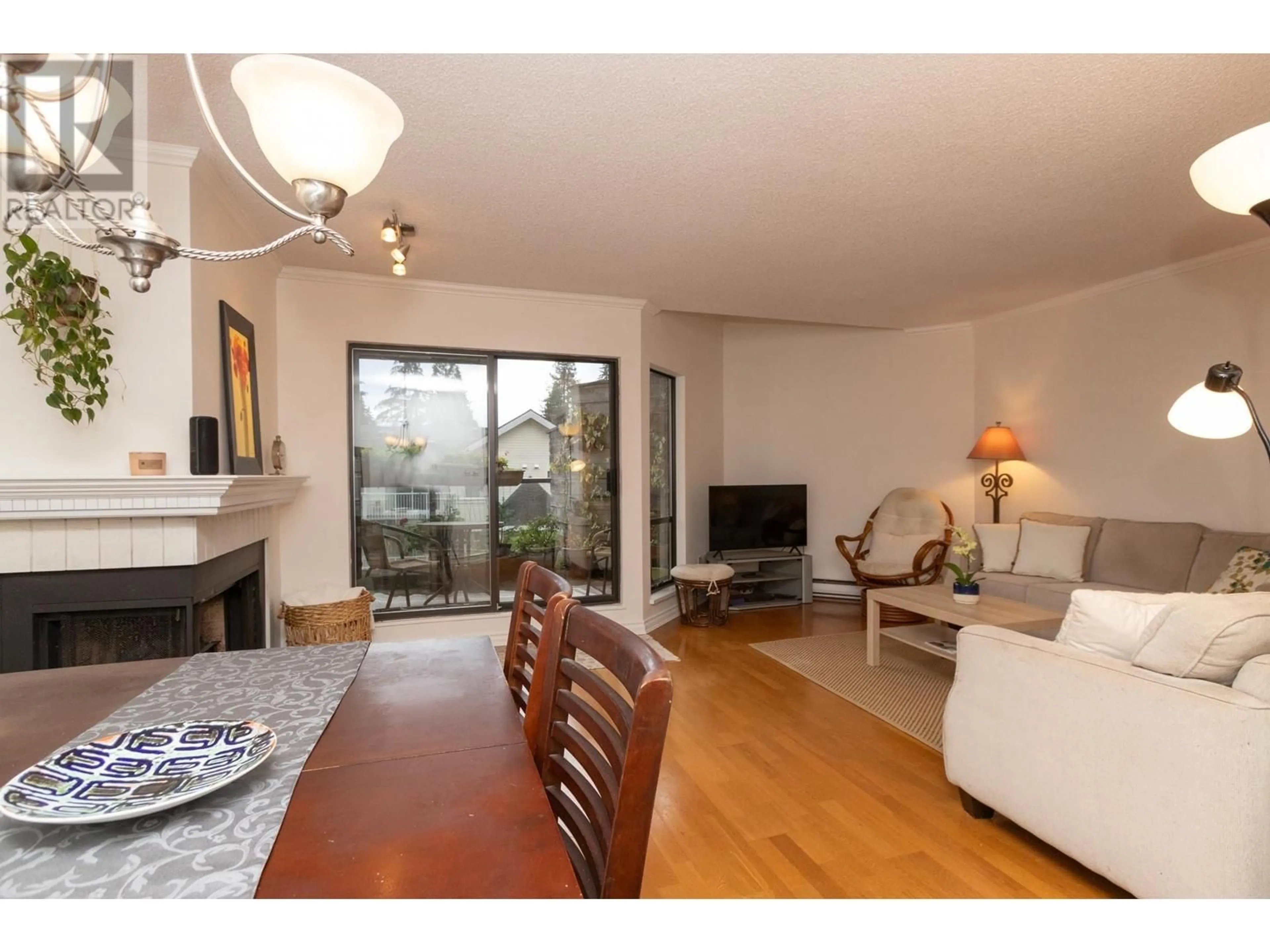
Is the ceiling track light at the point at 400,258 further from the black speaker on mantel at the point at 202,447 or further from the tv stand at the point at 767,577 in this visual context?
the tv stand at the point at 767,577

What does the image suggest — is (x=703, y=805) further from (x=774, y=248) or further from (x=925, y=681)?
(x=774, y=248)

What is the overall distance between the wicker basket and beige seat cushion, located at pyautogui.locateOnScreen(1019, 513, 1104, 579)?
4.48m

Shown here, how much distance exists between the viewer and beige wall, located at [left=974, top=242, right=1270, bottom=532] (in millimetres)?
3617

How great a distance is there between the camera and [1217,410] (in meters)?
2.18

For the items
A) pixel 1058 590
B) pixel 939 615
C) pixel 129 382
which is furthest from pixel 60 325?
pixel 1058 590

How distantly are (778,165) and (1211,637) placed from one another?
2.09 meters

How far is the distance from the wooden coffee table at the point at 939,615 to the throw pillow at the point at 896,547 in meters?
0.97

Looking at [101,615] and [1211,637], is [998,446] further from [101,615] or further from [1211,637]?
[101,615]

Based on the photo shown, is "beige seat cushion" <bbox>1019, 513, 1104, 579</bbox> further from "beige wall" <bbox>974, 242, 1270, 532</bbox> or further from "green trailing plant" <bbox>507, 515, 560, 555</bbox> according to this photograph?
"green trailing plant" <bbox>507, 515, 560, 555</bbox>

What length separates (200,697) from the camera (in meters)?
1.26

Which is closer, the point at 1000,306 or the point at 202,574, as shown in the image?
the point at 202,574
